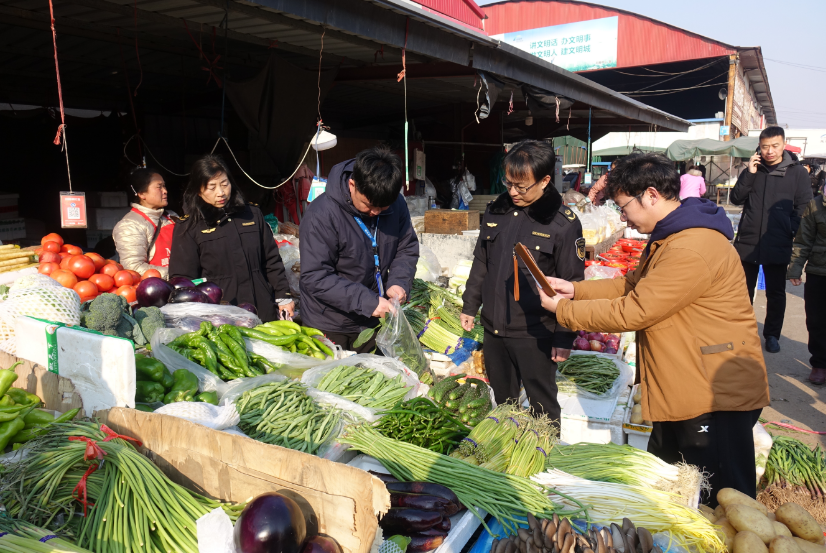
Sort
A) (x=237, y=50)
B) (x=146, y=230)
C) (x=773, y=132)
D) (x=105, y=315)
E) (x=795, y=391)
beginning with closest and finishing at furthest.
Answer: (x=105, y=315) < (x=146, y=230) < (x=795, y=391) < (x=773, y=132) < (x=237, y=50)

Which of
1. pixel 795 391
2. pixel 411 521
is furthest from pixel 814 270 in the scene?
pixel 411 521

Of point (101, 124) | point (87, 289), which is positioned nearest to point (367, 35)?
point (87, 289)

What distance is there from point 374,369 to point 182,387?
0.96 metres

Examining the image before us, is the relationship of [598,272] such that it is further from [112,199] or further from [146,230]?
[112,199]

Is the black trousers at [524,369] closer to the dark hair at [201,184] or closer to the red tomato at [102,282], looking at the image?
the dark hair at [201,184]

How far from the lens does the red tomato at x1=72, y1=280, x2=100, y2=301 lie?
135 inches

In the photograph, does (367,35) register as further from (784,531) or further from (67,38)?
(784,531)

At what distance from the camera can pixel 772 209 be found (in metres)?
6.12

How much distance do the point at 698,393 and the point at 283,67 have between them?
5197mm

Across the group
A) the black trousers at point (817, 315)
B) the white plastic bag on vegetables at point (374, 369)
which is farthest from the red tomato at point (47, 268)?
the black trousers at point (817, 315)

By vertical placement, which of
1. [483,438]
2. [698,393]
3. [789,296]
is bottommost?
[789,296]

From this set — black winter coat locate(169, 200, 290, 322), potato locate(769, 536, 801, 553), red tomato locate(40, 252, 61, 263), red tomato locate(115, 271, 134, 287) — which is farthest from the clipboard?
red tomato locate(40, 252, 61, 263)

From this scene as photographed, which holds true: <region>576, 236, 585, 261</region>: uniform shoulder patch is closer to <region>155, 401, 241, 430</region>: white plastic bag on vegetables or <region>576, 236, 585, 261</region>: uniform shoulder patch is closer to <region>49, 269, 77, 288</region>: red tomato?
<region>155, 401, 241, 430</region>: white plastic bag on vegetables

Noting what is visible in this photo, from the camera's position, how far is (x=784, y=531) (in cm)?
237
